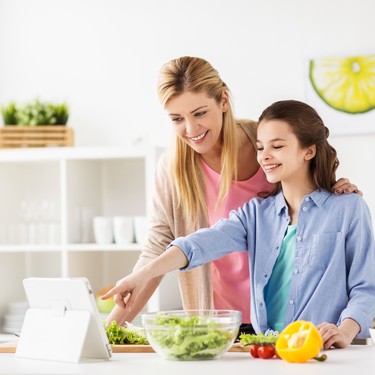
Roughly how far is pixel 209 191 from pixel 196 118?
1.12 ft

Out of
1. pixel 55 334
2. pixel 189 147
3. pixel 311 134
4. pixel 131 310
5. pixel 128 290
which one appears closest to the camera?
pixel 55 334

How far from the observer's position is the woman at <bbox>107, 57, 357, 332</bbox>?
270cm

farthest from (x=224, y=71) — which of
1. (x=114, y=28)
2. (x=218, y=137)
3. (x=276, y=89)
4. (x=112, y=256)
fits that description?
(x=218, y=137)

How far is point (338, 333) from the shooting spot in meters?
2.10

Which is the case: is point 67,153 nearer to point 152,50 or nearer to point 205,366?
point 152,50

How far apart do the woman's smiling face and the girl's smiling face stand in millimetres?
171

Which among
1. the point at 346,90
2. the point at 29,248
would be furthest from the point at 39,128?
the point at 346,90

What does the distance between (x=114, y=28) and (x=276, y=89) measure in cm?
98

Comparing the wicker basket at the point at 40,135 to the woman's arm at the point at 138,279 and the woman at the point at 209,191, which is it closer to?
the woman at the point at 209,191

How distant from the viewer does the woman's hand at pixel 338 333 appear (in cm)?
207

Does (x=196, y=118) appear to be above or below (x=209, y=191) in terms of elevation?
above

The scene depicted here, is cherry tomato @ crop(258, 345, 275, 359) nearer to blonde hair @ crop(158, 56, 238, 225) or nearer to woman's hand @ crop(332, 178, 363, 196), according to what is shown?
woman's hand @ crop(332, 178, 363, 196)

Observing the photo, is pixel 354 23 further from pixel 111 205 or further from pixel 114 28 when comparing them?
pixel 111 205

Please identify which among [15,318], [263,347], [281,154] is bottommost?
[15,318]
